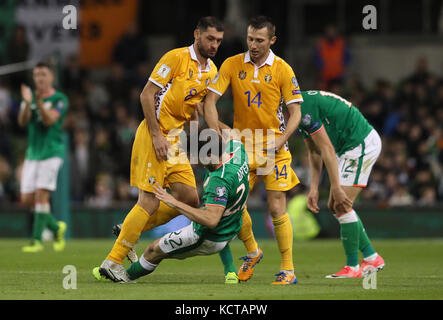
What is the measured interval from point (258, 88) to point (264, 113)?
257 mm

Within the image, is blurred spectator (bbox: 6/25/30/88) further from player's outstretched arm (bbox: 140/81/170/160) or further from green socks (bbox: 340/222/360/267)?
green socks (bbox: 340/222/360/267)

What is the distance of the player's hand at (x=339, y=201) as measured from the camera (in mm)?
9602

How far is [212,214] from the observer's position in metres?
8.35

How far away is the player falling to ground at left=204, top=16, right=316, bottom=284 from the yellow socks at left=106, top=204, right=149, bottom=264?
1095mm

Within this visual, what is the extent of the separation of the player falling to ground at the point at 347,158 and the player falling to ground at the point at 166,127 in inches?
46.4

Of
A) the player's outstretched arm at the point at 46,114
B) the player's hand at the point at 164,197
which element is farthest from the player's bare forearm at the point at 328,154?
the player's outstretched arm at the point at 46,114

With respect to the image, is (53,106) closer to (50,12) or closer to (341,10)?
(50,12)

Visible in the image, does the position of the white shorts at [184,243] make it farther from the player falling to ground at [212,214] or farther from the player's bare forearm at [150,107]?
the player's bare forearm at [150,107]

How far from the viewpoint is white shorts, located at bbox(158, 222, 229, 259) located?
27.9 feet

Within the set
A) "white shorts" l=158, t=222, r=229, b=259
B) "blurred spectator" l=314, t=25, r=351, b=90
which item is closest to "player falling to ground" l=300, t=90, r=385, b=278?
"white shorts" l=158, t=222, r=229, b=259

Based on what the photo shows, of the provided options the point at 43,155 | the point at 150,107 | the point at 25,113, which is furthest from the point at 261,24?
the point at 43,155

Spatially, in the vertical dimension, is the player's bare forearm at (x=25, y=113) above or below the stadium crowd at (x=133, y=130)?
Answer: above

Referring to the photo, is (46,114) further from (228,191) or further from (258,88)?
(228,191)
